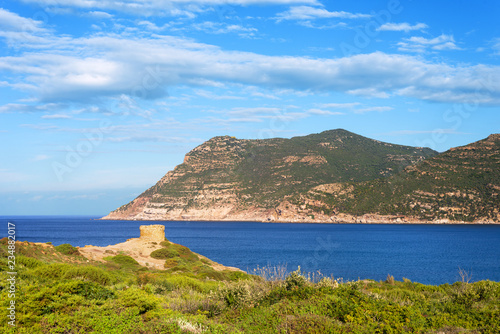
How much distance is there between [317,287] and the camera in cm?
1190

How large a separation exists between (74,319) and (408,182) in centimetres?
14241

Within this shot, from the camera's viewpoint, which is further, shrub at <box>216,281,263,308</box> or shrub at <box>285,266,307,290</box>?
shrub at <box>285,266,307,290</box>

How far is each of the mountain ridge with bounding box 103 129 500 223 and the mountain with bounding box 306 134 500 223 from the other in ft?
1.50

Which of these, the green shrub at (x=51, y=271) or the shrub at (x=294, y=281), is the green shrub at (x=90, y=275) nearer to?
the green shrub at (x=51, y=271)

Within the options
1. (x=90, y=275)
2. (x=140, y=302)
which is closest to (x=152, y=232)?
(x=90, y=275)

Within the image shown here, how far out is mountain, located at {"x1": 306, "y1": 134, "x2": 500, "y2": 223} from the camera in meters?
127

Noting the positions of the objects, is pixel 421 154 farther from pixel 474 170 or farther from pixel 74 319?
pixel 74 319

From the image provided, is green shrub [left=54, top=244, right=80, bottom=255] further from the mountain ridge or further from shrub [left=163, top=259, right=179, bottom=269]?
the mountain ridge

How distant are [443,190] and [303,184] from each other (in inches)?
2177

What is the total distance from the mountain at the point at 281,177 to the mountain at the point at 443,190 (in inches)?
347

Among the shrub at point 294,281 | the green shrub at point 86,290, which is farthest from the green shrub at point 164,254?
the shrub at point 294,281

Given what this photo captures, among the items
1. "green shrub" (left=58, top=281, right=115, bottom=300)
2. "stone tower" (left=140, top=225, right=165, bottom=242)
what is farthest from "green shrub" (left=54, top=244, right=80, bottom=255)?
"green shrub" (left=58, top=281, right=115, bottom=300)

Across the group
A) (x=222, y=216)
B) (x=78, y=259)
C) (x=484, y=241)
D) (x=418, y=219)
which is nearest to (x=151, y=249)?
(x=78, y=259)

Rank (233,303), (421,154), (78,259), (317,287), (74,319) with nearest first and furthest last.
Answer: (74,319)
(233,303)
(317,287)
(78,259)
(421,154)
